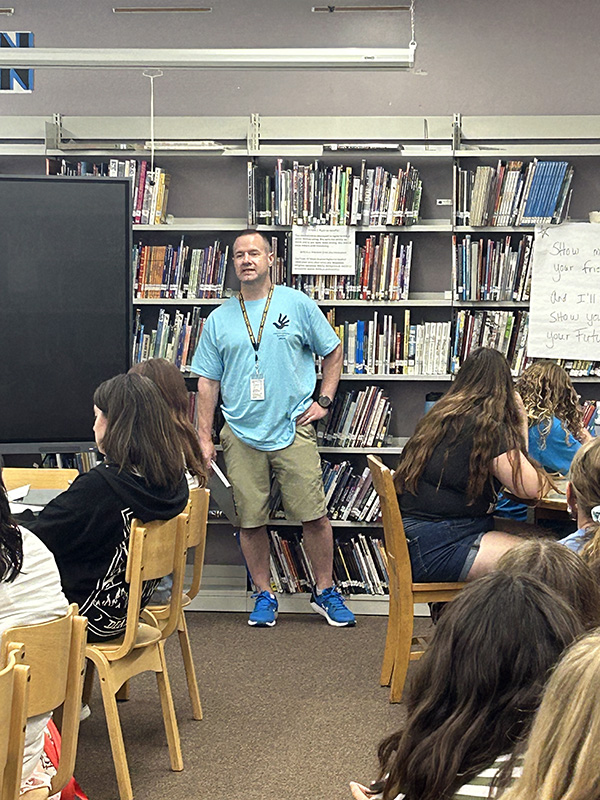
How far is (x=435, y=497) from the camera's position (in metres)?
3.83

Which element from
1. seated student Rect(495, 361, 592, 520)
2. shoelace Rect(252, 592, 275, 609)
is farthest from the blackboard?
seated student Rect(495, 361, 592, 520)

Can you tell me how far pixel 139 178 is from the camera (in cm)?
520

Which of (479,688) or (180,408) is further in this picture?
(180,408)

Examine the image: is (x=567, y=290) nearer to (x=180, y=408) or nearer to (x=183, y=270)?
(x=183, y=270)

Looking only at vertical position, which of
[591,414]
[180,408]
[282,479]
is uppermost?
[180,408]

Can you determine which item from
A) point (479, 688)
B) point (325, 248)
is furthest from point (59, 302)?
point (479, 688)

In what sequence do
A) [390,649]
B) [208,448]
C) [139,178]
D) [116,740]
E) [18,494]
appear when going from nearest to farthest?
[116,740] < [18,494] < [390,649] < [208,448] < [139,178]

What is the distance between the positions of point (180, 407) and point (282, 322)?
1.14m

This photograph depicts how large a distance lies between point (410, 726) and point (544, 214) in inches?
158

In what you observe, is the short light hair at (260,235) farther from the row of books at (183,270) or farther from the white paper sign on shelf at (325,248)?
the white paper sign on shelf at (325,248)

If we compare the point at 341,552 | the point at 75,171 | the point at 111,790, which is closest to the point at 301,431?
the point at 341,552

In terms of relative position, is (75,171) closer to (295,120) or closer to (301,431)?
(295,120)

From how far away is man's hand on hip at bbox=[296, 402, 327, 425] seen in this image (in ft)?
16.5

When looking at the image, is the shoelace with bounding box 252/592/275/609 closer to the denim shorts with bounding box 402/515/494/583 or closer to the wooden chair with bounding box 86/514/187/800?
the denim shorts with bounding box 402/515/494/583
